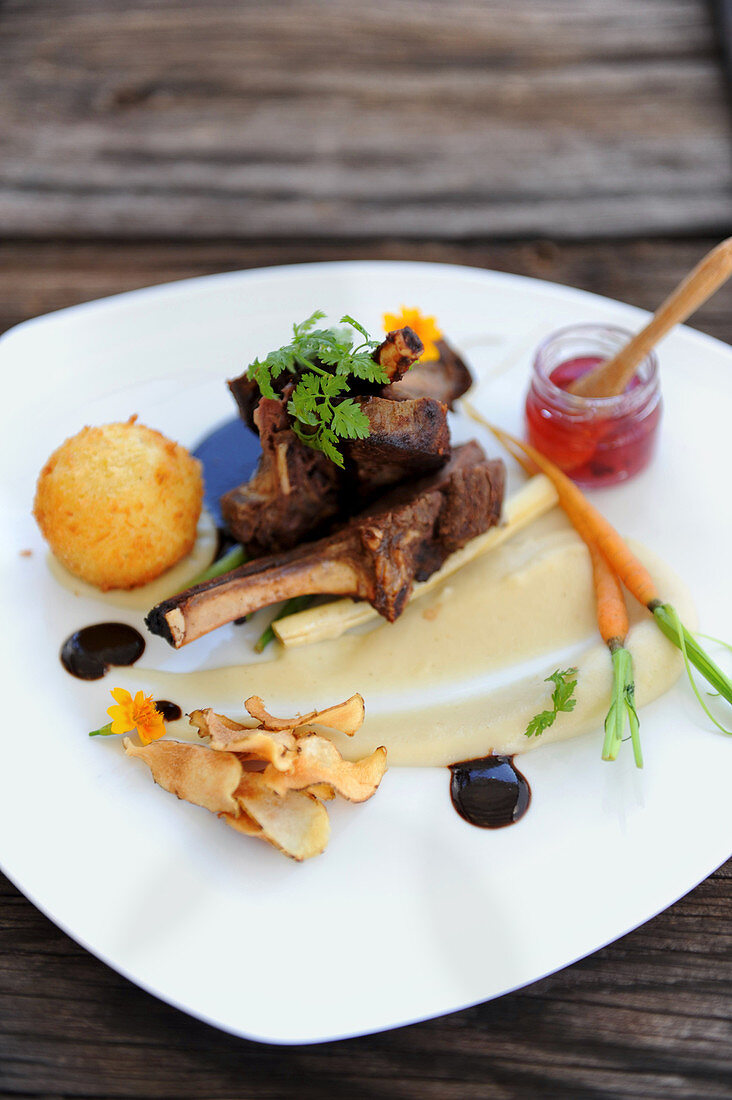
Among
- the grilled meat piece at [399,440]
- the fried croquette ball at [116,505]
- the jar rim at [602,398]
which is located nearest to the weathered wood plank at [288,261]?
the jar rim at [602,398]

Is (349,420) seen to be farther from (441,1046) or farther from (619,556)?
(441,1046)

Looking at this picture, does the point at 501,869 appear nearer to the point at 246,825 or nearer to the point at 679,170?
the point at 246,825

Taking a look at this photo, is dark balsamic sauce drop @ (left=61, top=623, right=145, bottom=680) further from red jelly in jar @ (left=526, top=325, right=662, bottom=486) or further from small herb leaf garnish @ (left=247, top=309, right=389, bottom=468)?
red jelly in jar @ (left=526, top=325, right=662, bottom=486)

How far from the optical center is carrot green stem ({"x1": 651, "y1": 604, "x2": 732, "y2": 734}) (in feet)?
9.51

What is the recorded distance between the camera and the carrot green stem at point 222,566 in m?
3.41

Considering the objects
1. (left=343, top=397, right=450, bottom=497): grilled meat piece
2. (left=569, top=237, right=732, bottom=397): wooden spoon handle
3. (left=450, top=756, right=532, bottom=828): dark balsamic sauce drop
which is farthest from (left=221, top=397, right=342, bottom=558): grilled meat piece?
(left=569, top=237, right=732, bottom=397): wooden spoon handle

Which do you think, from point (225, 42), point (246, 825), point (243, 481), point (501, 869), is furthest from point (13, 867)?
point (225, 42)

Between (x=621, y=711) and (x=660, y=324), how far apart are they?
1.44 metres

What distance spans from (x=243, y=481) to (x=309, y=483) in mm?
573

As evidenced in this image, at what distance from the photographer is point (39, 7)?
608 centimetres

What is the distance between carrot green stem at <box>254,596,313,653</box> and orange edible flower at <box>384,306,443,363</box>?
1.03 meters

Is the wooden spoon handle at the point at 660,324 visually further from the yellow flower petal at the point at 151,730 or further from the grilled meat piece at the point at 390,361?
the yellow flower petal at the point at 151,730

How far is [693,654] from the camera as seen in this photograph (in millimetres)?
2986

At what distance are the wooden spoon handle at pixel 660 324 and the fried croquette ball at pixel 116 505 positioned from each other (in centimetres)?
159
